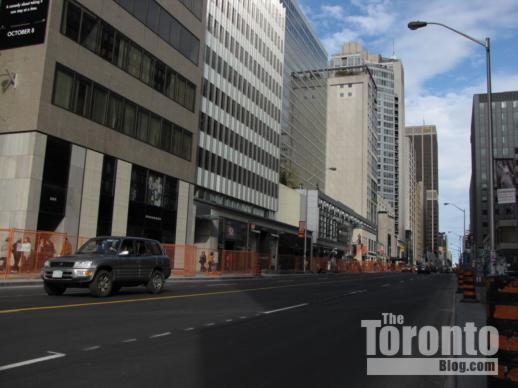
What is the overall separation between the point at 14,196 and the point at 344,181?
108026mm

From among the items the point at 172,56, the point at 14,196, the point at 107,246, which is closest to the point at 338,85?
the point at 172,56

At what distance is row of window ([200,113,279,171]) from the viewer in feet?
155

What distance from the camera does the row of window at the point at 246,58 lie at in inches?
1963

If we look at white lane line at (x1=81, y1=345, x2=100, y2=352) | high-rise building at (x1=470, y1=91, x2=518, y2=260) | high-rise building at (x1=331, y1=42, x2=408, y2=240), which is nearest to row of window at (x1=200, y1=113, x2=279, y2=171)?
white lane line at (x1=81, y1=345, x2=100, y2=352)

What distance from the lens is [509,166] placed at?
19.6 meters

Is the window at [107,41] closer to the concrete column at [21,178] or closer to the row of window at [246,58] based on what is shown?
the concrete column at [21,178]

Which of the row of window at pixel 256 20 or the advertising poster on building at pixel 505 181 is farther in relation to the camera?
the row of window at pixel 256 20

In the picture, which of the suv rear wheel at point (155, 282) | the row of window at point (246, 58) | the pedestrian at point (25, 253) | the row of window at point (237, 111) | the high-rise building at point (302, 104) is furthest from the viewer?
the high-rise building at point (302, 104)

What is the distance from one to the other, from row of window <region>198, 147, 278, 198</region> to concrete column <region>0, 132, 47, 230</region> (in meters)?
19.6

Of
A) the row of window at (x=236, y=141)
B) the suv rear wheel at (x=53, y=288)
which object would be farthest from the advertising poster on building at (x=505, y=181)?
the row of window at (x=236, y=141)

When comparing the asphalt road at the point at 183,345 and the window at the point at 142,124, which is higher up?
the window at the point at 142,124

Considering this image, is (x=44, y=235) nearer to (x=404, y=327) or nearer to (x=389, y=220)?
(x=404, y=327)

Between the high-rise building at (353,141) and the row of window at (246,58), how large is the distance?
5771 centimetres

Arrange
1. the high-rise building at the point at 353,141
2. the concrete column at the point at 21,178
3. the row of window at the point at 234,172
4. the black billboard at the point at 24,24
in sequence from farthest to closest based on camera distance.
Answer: the high-rise building at the point at 353,141 < the row of window at the point at 234,172 < the black billboard at the point at 24,24 < the concrete column at the point at 21,178
